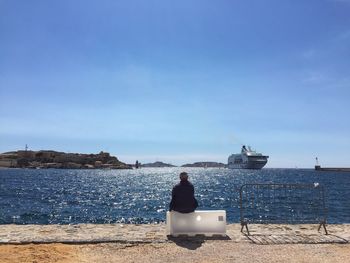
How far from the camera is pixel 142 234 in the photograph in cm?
1113

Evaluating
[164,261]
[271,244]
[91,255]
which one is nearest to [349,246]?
[271,244]

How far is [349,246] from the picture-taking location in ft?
32.1

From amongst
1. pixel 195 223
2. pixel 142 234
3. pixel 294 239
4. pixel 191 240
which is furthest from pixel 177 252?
pixel 294 239

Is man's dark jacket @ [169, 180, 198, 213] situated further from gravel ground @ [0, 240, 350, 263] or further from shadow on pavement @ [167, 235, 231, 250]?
gravel ground @ [0, 240, 350, 263]

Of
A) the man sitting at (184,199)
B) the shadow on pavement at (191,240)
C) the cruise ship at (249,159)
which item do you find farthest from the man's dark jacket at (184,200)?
the cruise ship at (249,159)

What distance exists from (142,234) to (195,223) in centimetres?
149

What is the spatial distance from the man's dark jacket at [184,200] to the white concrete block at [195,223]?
0.42 feet

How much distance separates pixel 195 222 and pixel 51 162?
7825 inches

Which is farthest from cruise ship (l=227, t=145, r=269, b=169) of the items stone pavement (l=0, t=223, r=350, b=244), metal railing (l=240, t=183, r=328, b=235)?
stone pavement (l=0, t=223, r=350, b=244)

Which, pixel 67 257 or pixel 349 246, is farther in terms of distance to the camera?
pixel 349 246

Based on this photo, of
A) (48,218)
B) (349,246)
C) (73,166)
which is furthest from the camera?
(73,166)

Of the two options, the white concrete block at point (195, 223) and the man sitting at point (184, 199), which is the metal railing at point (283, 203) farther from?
the man sitting at point (184, 199)

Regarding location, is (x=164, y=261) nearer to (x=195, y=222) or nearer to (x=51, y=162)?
(x=195, y=222)

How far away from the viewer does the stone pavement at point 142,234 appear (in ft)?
33.1
